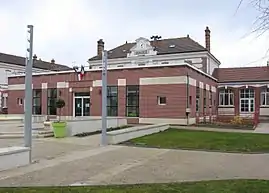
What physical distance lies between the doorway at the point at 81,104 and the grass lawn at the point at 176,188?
27.9 metres

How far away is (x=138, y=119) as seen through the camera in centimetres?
3275

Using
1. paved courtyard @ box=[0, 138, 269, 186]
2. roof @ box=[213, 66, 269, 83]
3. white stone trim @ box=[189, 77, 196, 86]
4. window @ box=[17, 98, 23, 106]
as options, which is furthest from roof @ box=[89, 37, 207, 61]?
paved courtyard @ box=[0, 138, 269, 186]

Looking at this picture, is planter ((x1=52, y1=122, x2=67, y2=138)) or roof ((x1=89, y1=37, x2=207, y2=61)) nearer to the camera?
planter ((x1=52, y1=122, x2=67, y2=138))

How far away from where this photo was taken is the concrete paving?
9.03m

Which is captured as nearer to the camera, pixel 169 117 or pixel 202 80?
pixel 169 117

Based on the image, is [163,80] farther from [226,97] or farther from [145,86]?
[226,97]

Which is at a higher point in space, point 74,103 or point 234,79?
point 234,79

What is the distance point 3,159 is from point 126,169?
3.49 meters

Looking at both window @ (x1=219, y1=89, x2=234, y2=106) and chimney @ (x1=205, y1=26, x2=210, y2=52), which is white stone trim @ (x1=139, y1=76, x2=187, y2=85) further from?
chimney @ (x1=205, y1=26, x2=210, y2=52)

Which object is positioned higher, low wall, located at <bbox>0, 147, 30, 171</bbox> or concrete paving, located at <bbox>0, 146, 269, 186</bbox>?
low wall, located at <bbox>0, 147, 30, 171</bbox>

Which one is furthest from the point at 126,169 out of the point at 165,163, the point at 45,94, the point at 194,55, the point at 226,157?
the point at 194,55

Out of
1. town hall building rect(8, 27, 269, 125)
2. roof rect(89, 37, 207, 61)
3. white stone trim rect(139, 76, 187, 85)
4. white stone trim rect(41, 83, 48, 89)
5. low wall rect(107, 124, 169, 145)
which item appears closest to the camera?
low wall rect(107, 124, 169, 145)

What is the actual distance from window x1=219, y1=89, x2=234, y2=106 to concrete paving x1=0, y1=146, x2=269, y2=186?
109ft

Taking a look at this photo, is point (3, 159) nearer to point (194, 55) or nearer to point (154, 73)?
point (154, 73)
